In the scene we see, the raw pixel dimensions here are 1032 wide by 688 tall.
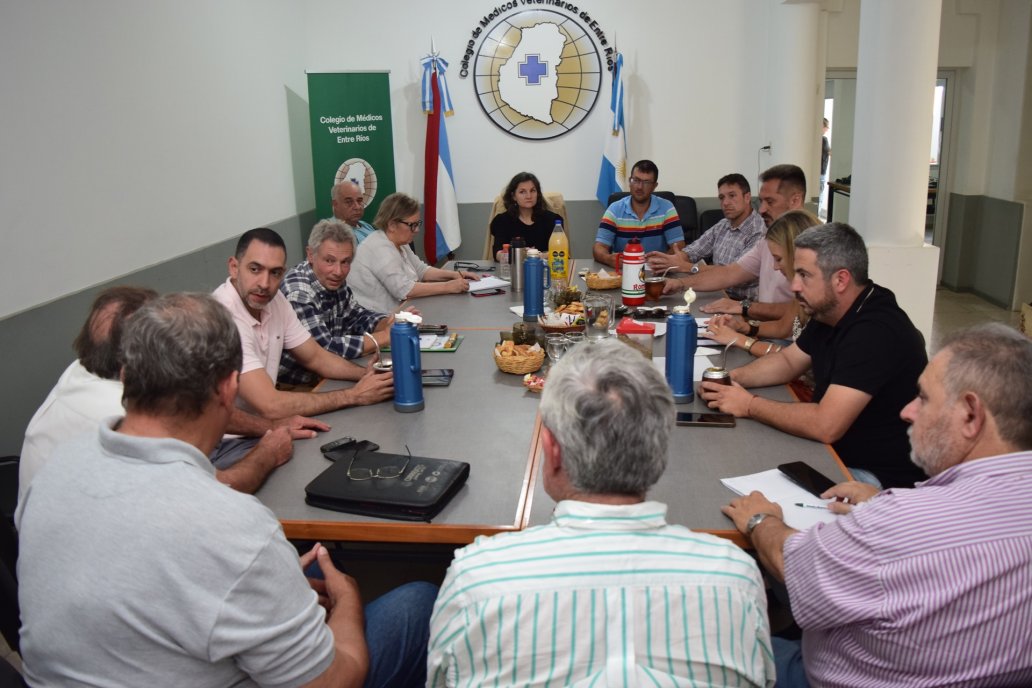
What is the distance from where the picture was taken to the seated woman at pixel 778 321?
2.86 m

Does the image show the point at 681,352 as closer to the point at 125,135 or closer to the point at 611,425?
the point at 611,425

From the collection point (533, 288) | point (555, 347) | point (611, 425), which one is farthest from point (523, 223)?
point (611, 425)

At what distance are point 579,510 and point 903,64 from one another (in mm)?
4314

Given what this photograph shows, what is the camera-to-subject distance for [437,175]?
655 centimetres

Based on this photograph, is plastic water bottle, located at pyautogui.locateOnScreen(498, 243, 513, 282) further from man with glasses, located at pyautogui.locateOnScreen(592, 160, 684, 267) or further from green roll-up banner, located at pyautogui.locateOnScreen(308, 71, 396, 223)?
green roll-up banner, located at pyautogui.locateOnScreen(308, 71, 396, 223)

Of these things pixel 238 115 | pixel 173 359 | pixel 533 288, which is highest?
pixel 238 115

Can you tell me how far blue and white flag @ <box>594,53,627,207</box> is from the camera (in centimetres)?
640

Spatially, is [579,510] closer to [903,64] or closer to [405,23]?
[903,64]

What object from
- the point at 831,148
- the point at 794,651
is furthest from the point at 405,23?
the point at 794,651

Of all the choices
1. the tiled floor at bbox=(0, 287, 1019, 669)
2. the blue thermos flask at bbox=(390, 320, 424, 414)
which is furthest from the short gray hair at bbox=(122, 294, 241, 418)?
the tiled floor at bbox=(0, 287, 1019, 669)

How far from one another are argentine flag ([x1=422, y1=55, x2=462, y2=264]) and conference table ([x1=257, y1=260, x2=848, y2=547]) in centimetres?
401

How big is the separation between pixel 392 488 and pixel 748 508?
75 cm

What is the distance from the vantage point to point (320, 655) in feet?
4.11

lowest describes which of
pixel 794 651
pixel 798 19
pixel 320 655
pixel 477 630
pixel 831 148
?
pixel 794 651
